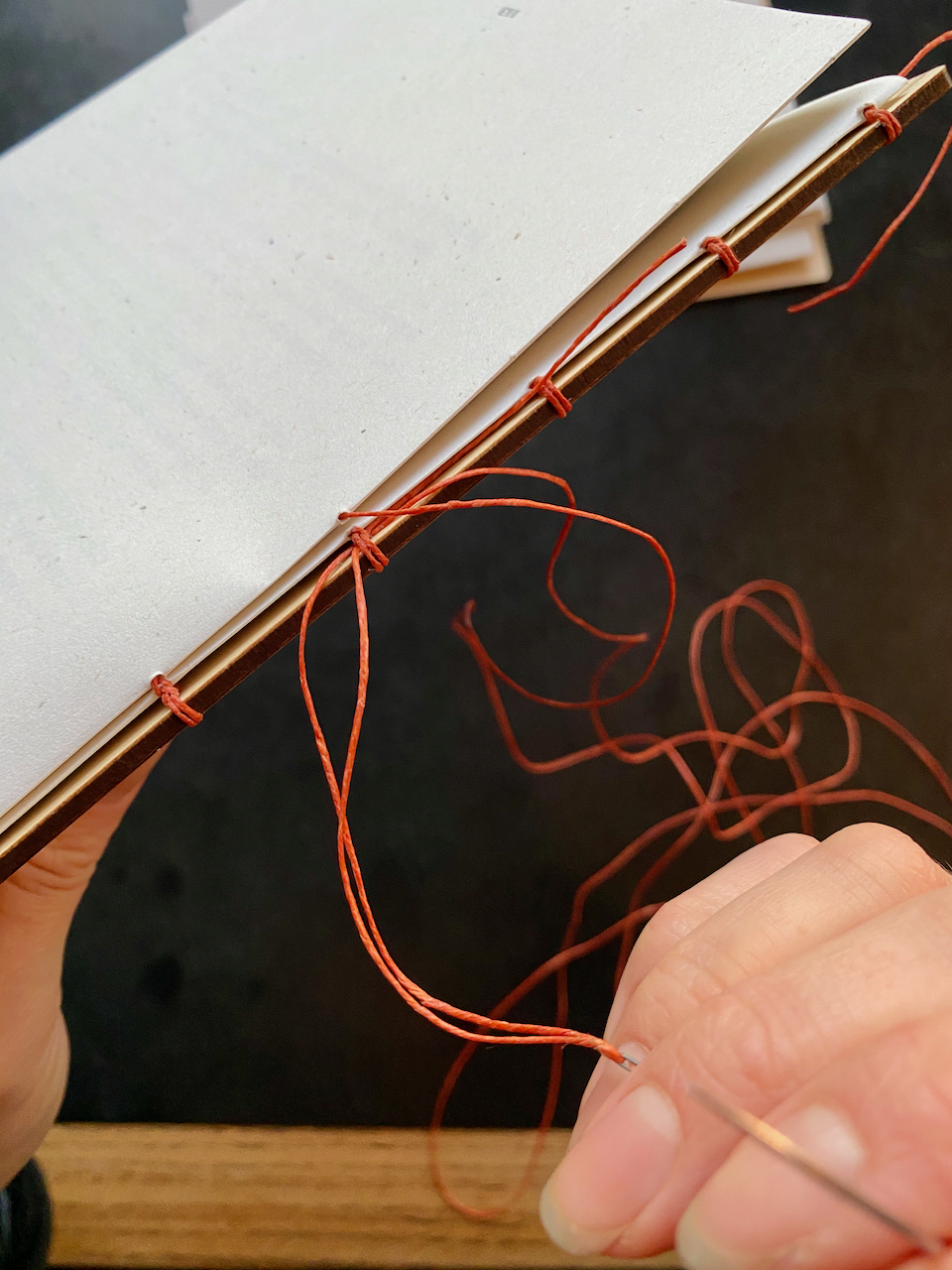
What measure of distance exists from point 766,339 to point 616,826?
0.46 m

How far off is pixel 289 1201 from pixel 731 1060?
1.52ft

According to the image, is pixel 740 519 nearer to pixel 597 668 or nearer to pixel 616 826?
pixel 597 668

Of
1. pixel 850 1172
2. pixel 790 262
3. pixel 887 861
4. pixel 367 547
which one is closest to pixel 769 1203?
pixel 850 1172

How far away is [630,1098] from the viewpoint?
275 millimetres

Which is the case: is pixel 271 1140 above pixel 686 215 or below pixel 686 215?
below

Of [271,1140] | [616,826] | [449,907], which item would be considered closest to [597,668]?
[616,826]

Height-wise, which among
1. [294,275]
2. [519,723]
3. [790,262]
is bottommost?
[519,723]

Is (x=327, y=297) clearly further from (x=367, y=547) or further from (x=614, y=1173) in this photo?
(x=614, y=1173)

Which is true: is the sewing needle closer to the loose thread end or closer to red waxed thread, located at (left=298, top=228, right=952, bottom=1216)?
the loose thread end

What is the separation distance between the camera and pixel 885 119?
12.2 inches

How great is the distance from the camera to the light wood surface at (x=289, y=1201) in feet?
1.79

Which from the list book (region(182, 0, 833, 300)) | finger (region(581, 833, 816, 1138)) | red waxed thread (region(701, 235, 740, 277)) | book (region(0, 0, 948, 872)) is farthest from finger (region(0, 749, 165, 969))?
book (region(182, 0, 833, 300))

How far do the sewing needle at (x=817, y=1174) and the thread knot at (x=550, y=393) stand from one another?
25cm

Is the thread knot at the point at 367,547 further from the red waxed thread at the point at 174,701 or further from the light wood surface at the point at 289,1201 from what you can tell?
the light wood surface at the point at 289,1201
